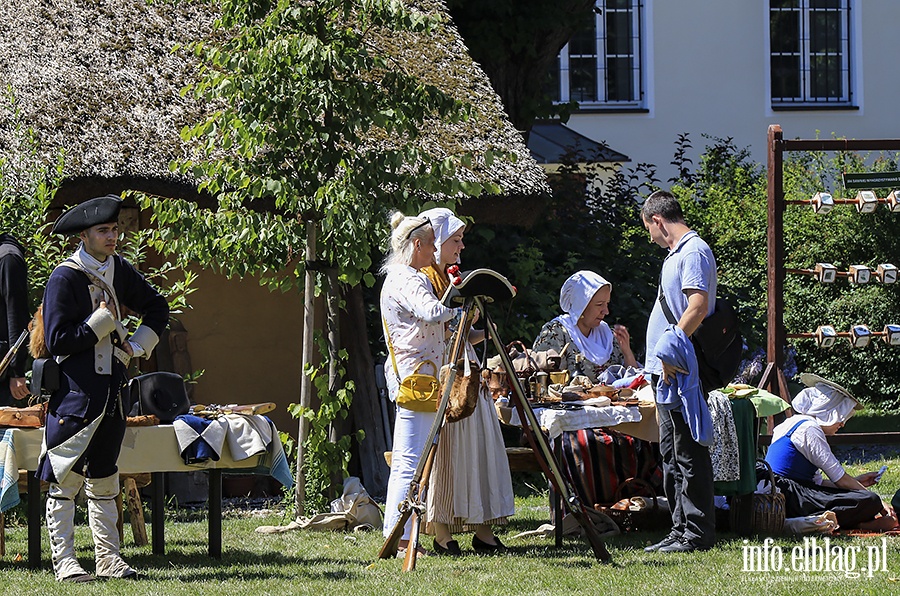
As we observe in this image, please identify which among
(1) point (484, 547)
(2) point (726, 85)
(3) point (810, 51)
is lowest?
(1) point (484, 547)

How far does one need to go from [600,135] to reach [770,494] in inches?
437

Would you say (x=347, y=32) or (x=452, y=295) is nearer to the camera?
(x=452, y=295)

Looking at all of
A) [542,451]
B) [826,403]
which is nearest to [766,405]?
[826,403]

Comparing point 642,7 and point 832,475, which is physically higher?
point 642,7

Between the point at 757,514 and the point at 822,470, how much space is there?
55 cm

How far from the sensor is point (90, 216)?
5648 mm

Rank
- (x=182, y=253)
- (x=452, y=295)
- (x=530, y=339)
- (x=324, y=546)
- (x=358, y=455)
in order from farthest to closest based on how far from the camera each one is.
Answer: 1. (x=530, y=339)
2. (x=358, y=455)
3. (x=182, y=253)
4. (x=324, y=546)
5. (x=452, y=295)

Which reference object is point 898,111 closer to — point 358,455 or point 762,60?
point 762,60

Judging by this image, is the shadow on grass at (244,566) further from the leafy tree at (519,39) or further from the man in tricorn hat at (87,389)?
the leafy tree at (519,39)

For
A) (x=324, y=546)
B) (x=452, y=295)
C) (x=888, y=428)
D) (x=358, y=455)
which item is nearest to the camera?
(x=452, y=295)

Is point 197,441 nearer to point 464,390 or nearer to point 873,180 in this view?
point 464,390

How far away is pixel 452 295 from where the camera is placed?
5.88 meters

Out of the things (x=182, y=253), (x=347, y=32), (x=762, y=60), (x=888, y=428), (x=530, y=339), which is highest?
(x=762, y=60)

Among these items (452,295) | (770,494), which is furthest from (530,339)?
(452,295)
